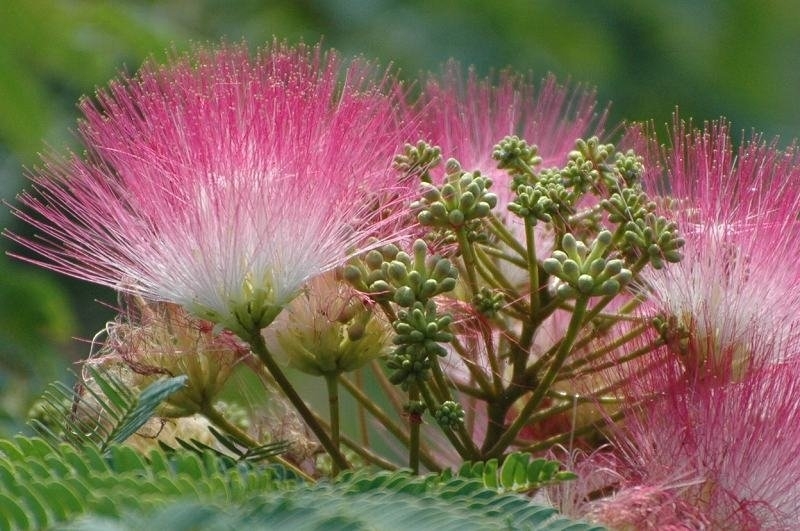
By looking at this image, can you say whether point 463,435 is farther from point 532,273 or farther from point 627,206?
point 627,206

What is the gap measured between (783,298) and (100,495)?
3.66 ft

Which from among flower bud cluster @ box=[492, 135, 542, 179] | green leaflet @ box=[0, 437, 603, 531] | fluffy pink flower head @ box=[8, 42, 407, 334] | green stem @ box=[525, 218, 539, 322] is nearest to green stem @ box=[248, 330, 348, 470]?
fluffy pink flower head @ box=[8, 42, 407, 334]

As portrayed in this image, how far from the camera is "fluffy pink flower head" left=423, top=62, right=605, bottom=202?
2.36 meters

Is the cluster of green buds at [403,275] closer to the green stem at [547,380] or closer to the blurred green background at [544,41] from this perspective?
the green stem at [547,380]

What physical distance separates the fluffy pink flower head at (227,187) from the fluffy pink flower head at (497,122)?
413mm

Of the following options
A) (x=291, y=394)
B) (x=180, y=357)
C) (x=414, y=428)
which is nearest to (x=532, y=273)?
(x=414, y=428)

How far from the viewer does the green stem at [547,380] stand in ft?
6.05

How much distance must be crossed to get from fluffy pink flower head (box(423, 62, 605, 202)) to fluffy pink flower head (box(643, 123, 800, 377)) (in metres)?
0.35

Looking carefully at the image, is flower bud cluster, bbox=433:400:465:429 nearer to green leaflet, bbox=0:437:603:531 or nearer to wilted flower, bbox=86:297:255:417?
green leaflet, bbox=0:437:603:531

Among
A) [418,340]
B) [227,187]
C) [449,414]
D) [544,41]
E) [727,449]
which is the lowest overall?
[727,449]

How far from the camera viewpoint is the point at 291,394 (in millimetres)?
1863

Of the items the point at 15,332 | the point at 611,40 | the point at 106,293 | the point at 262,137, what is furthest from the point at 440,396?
the point at 611,40

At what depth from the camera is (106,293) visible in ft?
16.6

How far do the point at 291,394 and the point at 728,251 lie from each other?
0.72 meters
